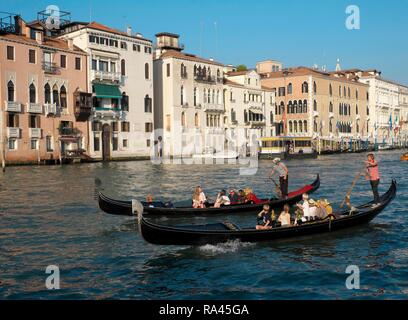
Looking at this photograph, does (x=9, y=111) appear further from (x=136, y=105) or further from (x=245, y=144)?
(x=245, y=144)

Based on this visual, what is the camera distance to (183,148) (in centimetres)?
4784

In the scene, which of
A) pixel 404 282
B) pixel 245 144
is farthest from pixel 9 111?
pixel 404 282

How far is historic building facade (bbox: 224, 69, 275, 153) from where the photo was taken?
5328 centimetres

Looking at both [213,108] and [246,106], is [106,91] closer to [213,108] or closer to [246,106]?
[213,108]

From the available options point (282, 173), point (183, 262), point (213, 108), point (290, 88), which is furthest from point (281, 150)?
point (183, 262)

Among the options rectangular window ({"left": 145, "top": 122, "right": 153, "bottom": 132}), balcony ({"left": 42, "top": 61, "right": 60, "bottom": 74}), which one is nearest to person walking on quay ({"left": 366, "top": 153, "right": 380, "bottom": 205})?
balcony ({"left": 42, "top": 61, "right": 60, "bottom": 74})

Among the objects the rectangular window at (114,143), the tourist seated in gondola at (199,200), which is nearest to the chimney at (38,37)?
the rectangular window at (114,143)

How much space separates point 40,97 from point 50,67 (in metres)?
2.41

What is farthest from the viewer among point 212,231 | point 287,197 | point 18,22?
point 18,22

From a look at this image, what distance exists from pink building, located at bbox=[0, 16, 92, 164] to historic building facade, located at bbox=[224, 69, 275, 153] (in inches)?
706

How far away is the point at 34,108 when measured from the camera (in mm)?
36000

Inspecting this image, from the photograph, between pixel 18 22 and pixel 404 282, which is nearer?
pixel 404 282
